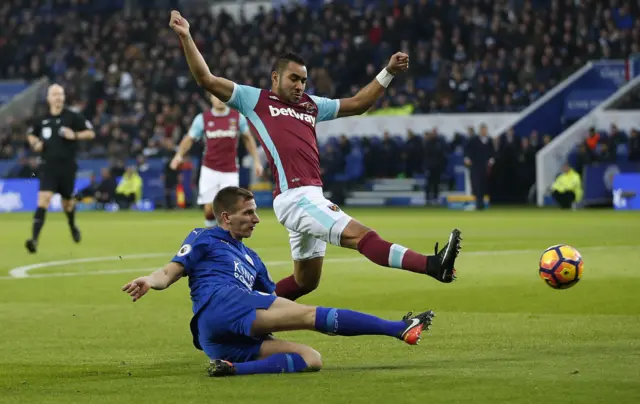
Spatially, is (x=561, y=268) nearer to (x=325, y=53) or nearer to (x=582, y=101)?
(x=582, y=101)

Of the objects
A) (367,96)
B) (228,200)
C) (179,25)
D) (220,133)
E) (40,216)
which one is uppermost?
(179,25)

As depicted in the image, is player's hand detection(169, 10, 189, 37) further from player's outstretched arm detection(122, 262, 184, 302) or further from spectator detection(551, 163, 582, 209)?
spectator detection(551, 163, 582, 209)

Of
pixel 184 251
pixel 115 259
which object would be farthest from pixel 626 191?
pixel 184 251

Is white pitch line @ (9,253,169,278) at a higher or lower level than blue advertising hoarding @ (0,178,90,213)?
higher

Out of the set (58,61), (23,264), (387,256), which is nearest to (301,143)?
(387,256)

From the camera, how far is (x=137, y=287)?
6.62 m

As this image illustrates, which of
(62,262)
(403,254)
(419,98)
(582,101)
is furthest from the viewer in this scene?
(419,98)

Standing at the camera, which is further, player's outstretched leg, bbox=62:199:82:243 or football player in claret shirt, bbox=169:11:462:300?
player's outstretched leg, bbox=62:199:82:243

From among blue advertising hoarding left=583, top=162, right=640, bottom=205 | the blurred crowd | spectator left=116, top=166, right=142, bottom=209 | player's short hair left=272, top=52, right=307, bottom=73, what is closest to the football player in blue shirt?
player's short hair left=272, top=52, right=307, bottom=73

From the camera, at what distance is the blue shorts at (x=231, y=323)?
6973 millimetres

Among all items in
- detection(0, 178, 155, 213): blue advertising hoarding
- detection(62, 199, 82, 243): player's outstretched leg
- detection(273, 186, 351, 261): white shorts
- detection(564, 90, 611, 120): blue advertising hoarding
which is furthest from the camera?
detection(0, 178, 155, 213): blue advertising hoarding

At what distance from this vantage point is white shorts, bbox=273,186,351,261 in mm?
8266

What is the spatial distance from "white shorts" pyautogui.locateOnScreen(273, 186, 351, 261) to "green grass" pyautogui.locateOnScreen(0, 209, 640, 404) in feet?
2.65

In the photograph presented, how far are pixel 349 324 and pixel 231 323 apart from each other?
69 centimetres
